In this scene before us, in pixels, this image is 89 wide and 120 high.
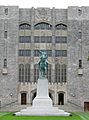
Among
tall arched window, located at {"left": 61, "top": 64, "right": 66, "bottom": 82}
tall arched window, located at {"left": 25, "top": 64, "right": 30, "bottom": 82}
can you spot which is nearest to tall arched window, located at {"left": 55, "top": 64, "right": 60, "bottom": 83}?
tall arched window, located at {"left": 61, "top": 64, "right": 66, "bottom": 82}

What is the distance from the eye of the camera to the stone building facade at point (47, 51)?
6281 cm

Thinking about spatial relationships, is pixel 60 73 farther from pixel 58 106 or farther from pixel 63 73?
pixel 58 106

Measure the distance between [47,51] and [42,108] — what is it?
25.5m

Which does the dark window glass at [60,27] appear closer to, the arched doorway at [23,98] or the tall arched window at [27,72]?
the tall arched window at [27,72]

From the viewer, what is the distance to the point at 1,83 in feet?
206

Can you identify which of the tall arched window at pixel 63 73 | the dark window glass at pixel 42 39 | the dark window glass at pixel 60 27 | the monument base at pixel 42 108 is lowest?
the monument base at pixel 42 108

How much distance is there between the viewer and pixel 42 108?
3925 cm

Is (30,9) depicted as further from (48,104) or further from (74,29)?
(48,104)

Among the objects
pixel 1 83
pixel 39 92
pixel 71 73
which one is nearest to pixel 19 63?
pixel 1 83

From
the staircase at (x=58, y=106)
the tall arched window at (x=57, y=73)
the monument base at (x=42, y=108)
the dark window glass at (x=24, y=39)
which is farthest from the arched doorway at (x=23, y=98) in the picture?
the monument base at (x=42, y=108)

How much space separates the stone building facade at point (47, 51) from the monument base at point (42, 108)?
22.2 metres

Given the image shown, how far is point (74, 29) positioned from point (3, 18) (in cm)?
1142

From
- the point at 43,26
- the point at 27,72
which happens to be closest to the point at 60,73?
the point at 27,72

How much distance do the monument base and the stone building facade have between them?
2223 centimetres
